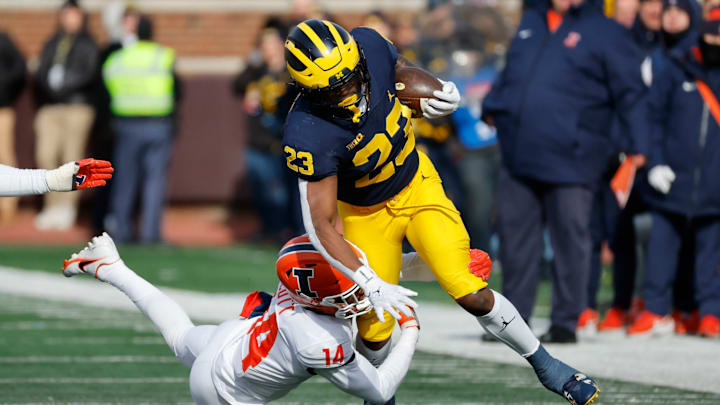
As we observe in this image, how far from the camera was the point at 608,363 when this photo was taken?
7566mm

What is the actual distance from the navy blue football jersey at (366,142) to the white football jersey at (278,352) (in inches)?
21.5

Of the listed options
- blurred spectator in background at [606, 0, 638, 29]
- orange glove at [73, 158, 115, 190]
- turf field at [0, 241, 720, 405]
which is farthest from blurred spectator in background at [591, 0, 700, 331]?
orange glove at [73, 158, 115, 190]

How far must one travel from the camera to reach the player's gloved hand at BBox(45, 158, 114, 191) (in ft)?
18.3

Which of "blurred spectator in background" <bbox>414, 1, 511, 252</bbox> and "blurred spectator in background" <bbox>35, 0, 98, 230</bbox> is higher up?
"blurred spectator in background" <bbox>414, 1, 511, 252</bbox>

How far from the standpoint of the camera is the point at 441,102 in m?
5.91

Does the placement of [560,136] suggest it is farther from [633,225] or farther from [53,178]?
[53,178]

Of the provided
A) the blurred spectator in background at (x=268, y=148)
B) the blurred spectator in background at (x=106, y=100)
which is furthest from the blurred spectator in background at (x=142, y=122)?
the blurred spectator in background at (x=268, y=148)

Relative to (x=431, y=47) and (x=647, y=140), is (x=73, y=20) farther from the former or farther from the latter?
(x=647, y=140)

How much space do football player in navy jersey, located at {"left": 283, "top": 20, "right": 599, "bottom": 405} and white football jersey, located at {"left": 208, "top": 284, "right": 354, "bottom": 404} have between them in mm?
238

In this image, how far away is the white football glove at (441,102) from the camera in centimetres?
589

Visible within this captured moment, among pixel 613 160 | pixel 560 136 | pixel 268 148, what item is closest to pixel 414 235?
pixel 560 136

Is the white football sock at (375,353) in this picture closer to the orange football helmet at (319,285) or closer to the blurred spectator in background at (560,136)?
the orange football helmet at (319,285)

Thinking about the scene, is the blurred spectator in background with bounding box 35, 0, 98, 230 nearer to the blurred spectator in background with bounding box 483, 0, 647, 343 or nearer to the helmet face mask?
the blurred spectator in background with bounding box 483, 0, 647, 343

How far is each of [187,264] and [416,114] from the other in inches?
296
